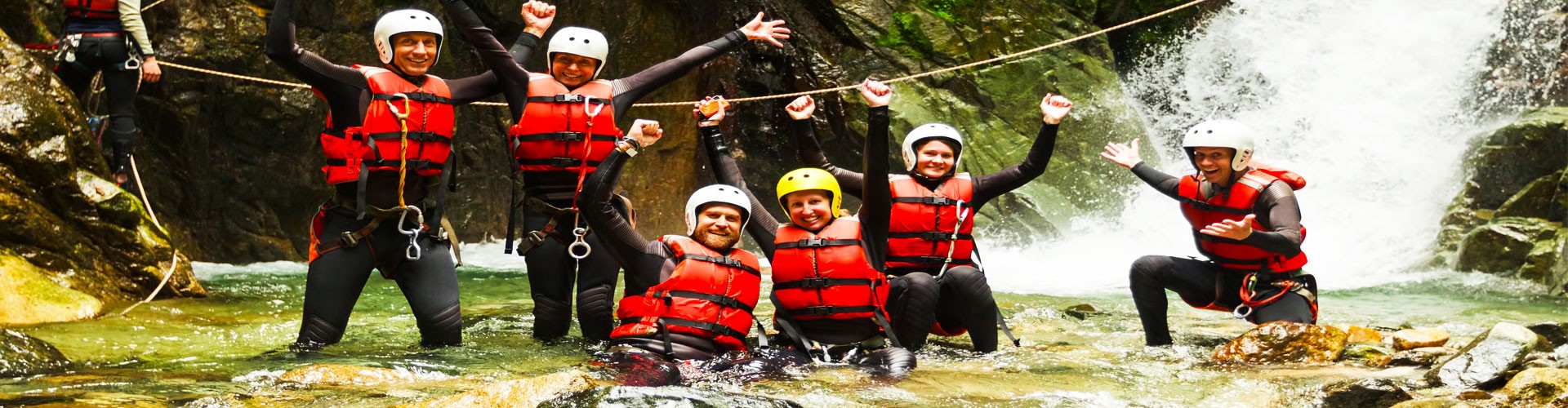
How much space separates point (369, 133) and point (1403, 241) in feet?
38.6

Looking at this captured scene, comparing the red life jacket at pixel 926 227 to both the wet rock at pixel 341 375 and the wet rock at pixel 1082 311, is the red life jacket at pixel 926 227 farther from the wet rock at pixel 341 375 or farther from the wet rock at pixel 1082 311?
the wet rock at pixel 341 375

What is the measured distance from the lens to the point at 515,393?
4461 mm

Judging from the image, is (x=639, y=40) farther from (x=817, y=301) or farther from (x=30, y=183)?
(x=817, y=301)

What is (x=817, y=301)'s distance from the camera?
5.89 metres

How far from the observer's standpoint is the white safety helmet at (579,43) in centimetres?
619

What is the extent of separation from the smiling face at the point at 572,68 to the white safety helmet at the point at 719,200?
1.05 metres

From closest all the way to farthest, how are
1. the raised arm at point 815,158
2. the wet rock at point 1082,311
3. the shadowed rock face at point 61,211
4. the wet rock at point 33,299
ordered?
1. the raised arm at point 815,158
2. the wet rock at point 33,299
3. the shadowed rock face at point 61,211
4. the wet rock at point 1082,311

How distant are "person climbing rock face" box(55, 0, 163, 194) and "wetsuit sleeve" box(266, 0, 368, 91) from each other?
3.41m

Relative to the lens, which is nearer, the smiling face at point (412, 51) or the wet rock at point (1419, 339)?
the smiling face at point (412, 51)

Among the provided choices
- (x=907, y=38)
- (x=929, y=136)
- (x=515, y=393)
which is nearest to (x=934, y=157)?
(x=929, y=136)

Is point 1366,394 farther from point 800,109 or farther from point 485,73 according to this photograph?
point 485,73

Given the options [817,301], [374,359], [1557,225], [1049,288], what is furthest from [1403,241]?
[374,359]

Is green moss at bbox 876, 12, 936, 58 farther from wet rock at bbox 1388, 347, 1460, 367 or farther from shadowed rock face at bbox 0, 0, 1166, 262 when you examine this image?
wet rock at bbox 1388, 347, 1460, 367

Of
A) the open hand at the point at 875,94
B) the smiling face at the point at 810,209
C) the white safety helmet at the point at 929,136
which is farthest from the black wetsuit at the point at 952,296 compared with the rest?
the open hand at the point at 875,94
